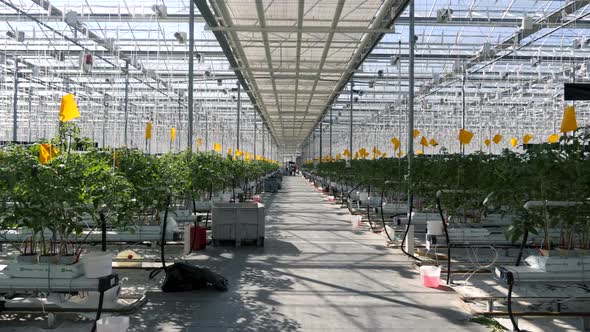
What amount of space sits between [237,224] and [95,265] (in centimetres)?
465

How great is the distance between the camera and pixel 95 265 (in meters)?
4.64

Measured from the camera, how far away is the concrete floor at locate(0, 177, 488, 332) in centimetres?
476

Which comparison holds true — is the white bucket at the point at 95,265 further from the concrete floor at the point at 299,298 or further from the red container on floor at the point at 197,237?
the red container on floor at the point at 197,237

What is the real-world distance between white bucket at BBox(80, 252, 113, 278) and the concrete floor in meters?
0.47

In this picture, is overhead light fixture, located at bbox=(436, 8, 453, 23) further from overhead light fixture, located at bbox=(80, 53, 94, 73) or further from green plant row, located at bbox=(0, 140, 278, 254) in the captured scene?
green plant row, located at bbox=(0, 140, 278, 254)

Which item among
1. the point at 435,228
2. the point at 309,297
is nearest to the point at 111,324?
the point at 309,297

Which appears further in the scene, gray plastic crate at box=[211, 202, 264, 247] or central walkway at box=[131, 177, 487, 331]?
gray plastic crate at box=[211, 202, 264, 247]

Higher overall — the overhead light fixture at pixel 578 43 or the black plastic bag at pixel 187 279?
the overhead light fixture at pixel 578 43

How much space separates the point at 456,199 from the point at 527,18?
710 cm

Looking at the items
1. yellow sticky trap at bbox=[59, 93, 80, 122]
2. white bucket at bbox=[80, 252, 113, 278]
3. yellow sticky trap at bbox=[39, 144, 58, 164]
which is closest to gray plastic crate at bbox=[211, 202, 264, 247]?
yellow sticky trap at bbox=[59, 93, 80, 122]

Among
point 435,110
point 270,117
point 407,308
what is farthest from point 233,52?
point 435,110

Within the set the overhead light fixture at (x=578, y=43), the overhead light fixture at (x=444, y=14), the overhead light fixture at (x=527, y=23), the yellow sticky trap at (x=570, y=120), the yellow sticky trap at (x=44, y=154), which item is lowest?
the yellow sticky trap at (x=44, y=154)

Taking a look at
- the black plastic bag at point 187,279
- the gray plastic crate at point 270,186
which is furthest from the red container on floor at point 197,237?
the gray plastic crate at point 270,186

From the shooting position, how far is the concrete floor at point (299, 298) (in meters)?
4.76
